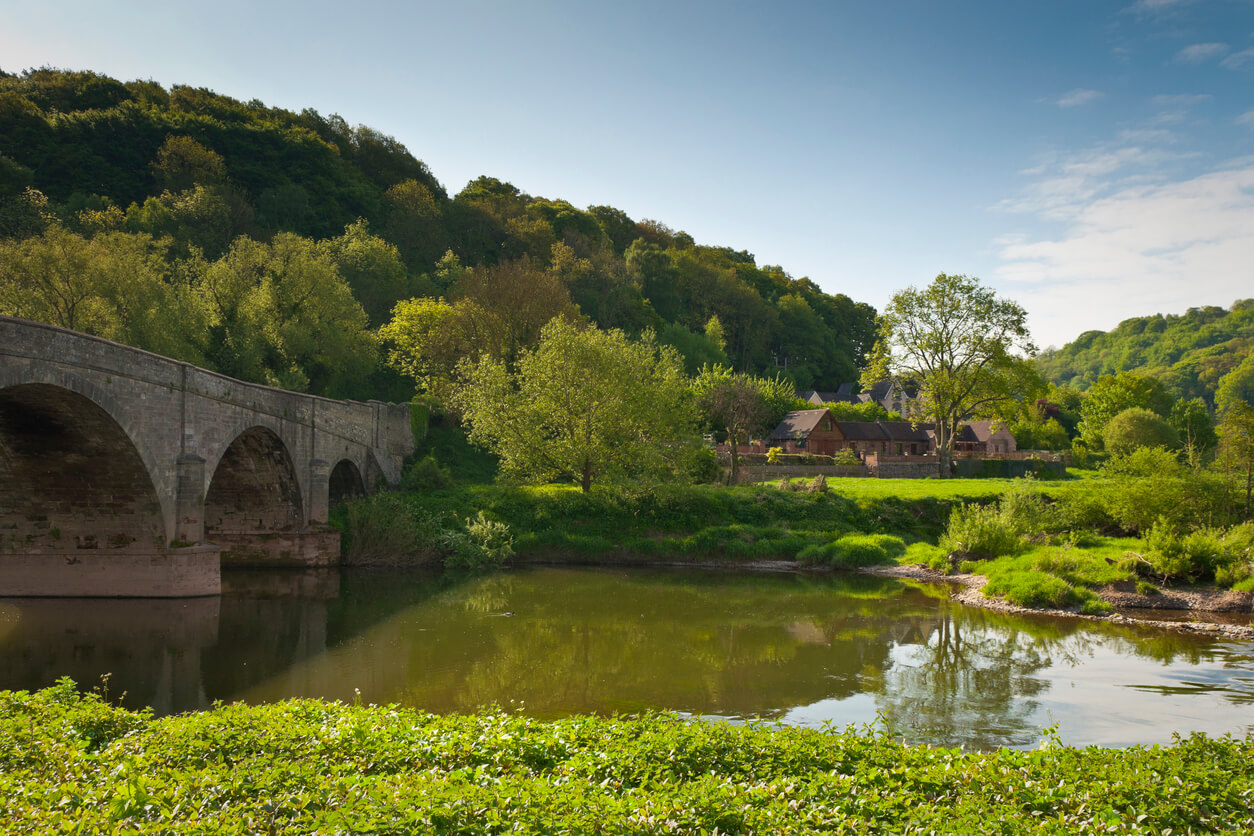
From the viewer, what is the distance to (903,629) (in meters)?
20.1

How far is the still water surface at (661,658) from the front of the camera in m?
Answer: 13.1

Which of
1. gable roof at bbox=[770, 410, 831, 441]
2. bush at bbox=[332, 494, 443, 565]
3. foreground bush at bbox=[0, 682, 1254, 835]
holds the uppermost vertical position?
gable roof at bbox=[770, 410, 831, 441]

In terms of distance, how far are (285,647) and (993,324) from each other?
47726 mm

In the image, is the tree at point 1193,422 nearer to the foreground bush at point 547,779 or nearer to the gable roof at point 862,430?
the gable roof at point 862,430

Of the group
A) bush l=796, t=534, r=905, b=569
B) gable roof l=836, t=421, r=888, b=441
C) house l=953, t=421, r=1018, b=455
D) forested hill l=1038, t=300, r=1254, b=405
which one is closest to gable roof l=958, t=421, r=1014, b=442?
house l=953, t=421, r=1018, b=455

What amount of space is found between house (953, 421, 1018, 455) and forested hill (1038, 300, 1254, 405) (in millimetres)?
43833

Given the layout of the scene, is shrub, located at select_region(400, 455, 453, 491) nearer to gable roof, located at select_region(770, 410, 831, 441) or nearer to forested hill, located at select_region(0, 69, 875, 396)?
forested hill, located at select_region(0, 69, 875, 396)

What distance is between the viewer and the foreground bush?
5.52m

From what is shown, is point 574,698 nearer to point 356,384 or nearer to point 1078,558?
point 1078,558

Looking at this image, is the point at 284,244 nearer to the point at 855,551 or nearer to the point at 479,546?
the point at 479,546

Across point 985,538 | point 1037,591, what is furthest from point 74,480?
point 985,538

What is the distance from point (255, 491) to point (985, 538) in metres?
25.9

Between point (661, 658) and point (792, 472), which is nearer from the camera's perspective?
point (661, 658)

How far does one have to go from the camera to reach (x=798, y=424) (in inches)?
2621
